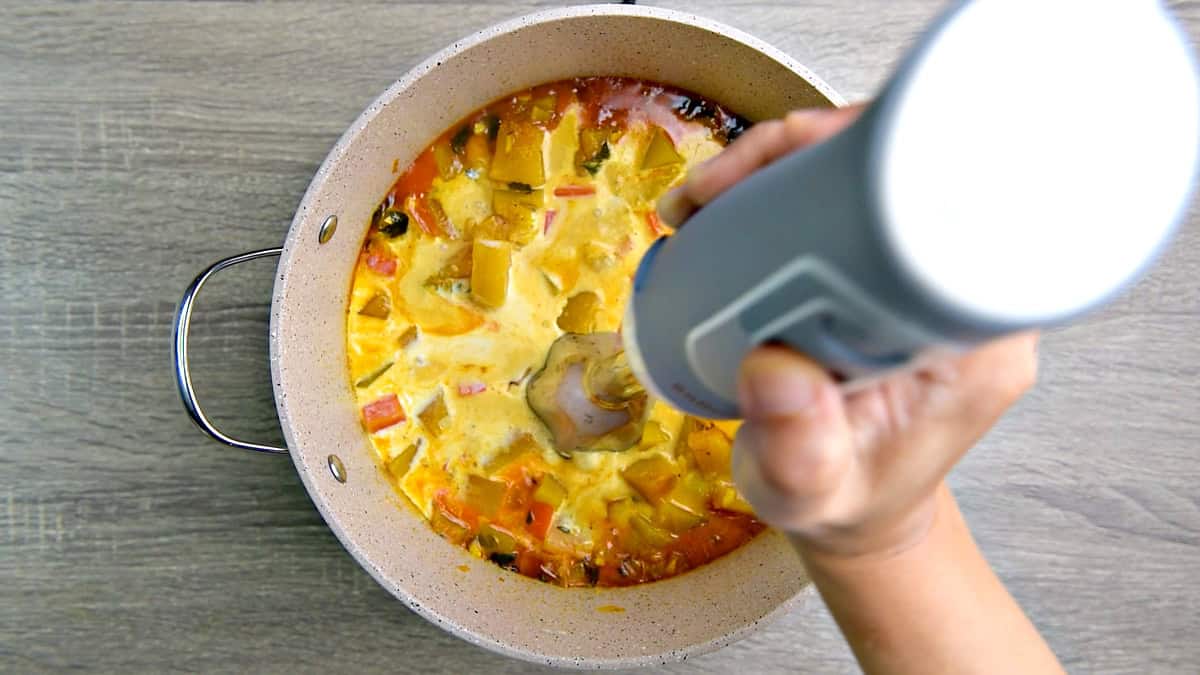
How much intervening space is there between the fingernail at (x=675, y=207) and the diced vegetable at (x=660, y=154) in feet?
0.86

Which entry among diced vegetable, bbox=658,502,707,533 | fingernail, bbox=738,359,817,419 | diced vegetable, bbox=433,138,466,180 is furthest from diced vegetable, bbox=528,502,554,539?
fingernail, bbox=738,359,817,419

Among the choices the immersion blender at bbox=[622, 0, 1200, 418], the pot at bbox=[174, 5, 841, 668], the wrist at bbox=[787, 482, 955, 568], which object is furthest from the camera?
the pot at bbox=[174, 5, 841, 668]

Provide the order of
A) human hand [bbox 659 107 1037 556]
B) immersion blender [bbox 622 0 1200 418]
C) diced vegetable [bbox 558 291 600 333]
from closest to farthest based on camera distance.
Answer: immersion blender [bbox 622 0 1200 418], human hand [bbox 659 107 1037 556], diced vegetable [bbox 558 291 600 333]

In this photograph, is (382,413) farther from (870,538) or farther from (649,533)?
(870,538)

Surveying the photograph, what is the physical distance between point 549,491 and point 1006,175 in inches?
23.7

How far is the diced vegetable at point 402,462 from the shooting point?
2.72 feet

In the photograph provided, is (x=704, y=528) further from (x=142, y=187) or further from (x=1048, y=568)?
(x=142, y=187)

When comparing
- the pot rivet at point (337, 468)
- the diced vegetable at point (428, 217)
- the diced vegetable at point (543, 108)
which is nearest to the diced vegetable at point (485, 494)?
the pot rivet at point (337, 468)

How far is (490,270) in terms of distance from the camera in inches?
31.6

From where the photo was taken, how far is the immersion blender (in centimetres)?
28

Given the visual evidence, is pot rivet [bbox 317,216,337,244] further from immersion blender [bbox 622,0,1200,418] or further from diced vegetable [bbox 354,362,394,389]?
immersion blender [bbox 622,0,1200,418]

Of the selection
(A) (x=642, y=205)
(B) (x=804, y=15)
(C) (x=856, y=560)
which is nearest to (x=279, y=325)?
(A) (x=642, y=205)

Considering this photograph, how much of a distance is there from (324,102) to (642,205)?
32cm

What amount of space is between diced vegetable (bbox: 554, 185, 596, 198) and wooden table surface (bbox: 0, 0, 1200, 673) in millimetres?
187
